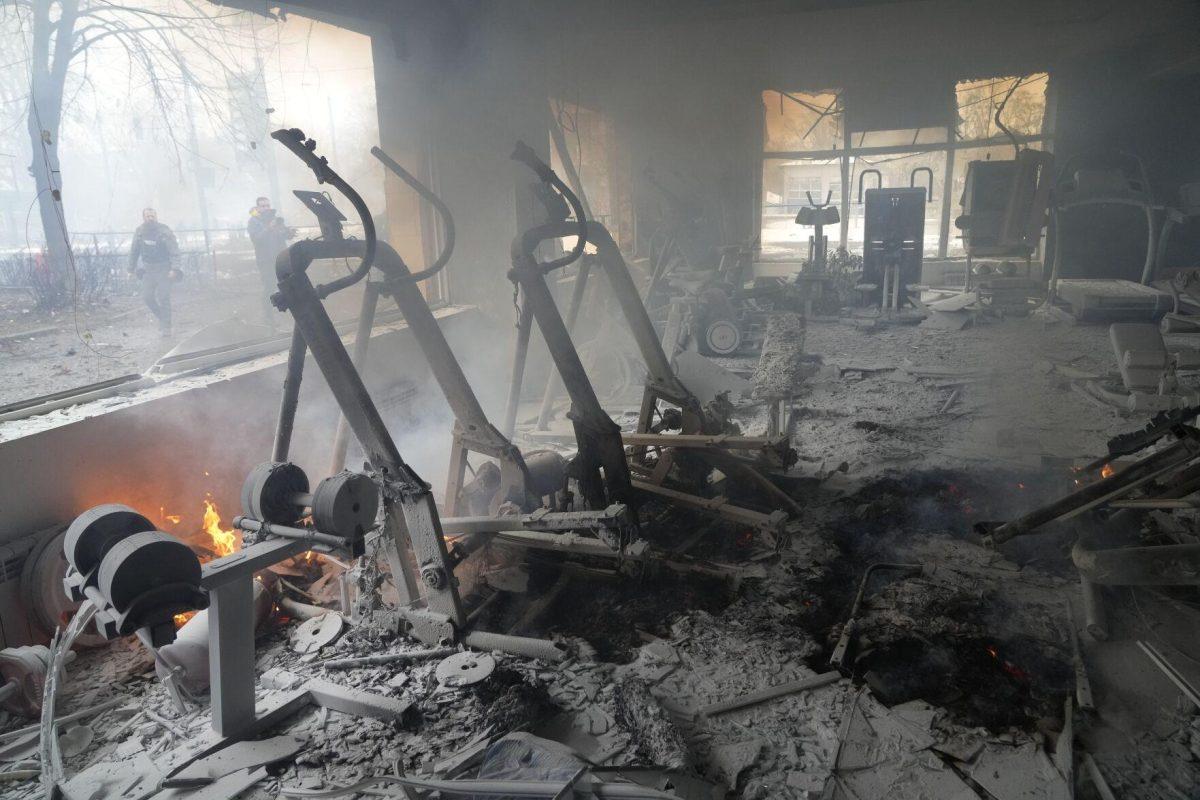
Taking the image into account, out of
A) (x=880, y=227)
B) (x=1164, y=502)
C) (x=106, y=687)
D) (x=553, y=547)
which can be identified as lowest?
(x=106, y=687)

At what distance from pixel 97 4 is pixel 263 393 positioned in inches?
117

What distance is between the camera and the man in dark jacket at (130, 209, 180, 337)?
5613 millimetres

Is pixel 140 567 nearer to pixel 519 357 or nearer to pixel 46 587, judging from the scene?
pixel 46 587

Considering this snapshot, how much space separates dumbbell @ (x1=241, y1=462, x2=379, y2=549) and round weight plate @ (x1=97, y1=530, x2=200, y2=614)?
577 millimetres

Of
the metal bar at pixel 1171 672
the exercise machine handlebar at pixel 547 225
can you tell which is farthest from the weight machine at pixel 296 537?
the metal bar at pixel 1171 672

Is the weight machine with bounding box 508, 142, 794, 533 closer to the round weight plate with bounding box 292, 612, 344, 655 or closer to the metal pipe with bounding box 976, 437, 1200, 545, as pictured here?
the metal pipe with bounding box 976, 437, 1200, 545

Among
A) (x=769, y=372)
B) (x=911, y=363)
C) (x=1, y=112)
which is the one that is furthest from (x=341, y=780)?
(x=911, y=363)

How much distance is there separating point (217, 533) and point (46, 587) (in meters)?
1.36

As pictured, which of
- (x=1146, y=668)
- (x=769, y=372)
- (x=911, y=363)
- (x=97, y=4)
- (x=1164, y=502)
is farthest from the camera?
(x=911, y=363)

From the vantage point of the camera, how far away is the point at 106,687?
400cm

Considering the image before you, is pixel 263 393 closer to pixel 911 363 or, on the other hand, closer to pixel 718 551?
pixel 718 551

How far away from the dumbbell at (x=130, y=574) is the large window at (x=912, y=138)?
55.0 ft

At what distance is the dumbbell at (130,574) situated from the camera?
8.44 ft

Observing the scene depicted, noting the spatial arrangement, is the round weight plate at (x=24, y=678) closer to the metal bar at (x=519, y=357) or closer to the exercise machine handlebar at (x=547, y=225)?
the metal bar at (x=519, y=357)
